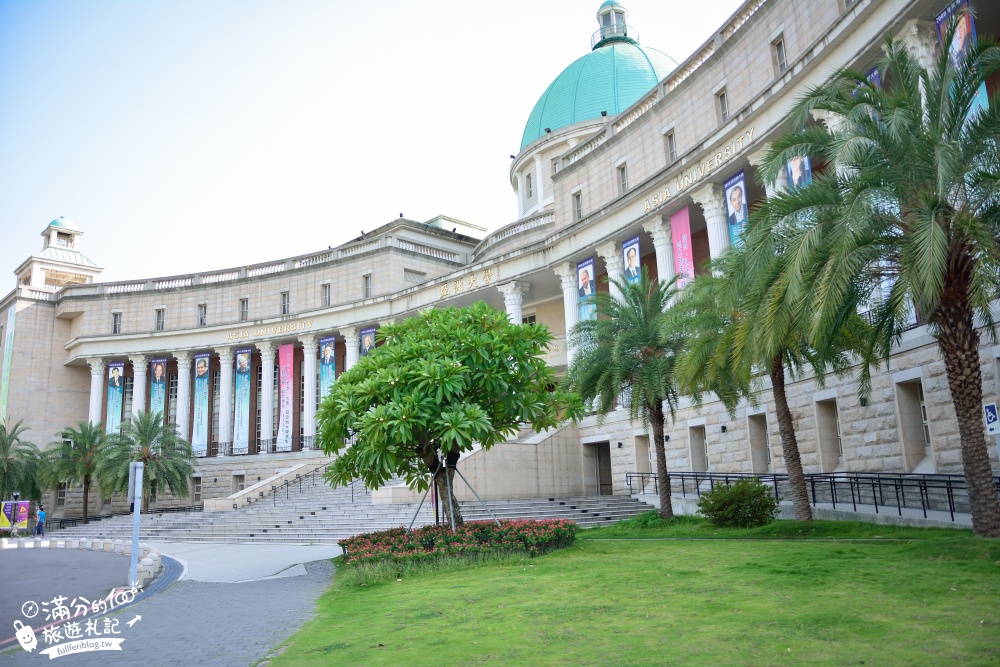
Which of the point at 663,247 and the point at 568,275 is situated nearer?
the point at 663,247

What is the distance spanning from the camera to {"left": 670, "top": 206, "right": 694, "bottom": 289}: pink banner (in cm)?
2917

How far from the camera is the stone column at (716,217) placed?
29.0 metres

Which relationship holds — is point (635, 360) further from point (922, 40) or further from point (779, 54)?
point (779, 54)

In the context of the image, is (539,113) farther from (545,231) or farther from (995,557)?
(995,557)

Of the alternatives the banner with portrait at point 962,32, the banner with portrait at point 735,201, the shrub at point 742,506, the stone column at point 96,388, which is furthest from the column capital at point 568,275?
the stone column at point 96,388

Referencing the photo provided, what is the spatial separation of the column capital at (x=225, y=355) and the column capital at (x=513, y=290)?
73.9ft

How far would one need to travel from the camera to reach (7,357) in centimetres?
5544

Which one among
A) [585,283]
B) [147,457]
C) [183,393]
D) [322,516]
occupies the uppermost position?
[585,283]

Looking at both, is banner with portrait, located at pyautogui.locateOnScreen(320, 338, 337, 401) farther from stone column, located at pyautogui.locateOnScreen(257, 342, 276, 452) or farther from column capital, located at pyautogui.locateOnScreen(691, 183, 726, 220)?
column capital, located at pyautogui.locateOnScreen(691, 183, 726, 220)

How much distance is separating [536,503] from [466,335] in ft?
43.0

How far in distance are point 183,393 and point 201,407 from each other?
6.53 ft

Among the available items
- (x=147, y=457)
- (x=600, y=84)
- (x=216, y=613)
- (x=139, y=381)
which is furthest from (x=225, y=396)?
(x=216, y=613)

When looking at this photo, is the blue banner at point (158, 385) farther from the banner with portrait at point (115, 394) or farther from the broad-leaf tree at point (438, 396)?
the broad-leaf tree at point (438, 396)

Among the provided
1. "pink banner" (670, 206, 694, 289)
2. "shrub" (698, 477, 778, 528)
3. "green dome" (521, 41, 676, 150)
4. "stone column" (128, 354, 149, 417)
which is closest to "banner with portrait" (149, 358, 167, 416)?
"stone column" (128, 354, 149, 417)
